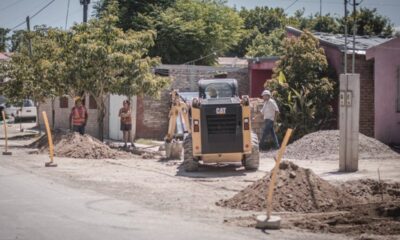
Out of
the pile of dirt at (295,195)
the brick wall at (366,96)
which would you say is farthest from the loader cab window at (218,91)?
the brick wall at (366,96)

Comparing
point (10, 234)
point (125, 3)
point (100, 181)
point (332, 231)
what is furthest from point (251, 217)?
point (125, 3)

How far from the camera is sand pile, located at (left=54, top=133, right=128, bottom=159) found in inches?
→ 784

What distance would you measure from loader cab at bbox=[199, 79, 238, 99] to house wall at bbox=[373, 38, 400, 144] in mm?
6422

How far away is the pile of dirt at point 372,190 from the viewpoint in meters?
11.0

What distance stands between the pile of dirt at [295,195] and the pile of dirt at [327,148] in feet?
24.3

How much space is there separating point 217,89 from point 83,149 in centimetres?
563

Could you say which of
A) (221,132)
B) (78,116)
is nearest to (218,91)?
(221,132)

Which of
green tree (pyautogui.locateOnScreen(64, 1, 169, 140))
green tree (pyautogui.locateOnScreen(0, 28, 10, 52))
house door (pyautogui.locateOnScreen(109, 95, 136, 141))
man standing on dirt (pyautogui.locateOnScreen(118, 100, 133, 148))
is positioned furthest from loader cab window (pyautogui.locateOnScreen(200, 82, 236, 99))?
green tree (pyautogui.locateOnScreen(0, 28, 10, 52))

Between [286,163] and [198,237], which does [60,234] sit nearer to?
[198,237]

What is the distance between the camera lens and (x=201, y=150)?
15547mm

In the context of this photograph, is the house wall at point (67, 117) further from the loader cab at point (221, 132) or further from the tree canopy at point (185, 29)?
the loader cab at point (221, 132)

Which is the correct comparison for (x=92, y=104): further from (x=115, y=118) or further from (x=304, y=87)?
(x=304, y=87)

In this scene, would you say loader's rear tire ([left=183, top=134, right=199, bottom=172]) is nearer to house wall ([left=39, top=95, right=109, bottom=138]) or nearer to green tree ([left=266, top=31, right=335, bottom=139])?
green tree ([left=266, top=31, right=335, bottom=139])

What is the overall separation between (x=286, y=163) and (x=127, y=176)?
17.4ft
